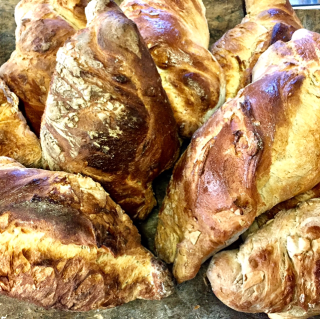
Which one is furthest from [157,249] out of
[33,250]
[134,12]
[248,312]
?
[134,12]

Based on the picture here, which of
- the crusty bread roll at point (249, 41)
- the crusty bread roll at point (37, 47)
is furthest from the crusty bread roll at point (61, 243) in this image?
the crusty bread roll at point (249, 41)

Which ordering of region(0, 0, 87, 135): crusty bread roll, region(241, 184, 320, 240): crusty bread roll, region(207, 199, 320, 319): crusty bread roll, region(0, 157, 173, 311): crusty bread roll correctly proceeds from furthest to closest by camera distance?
region(0, 0, 87, 135): crusty bread roll → region(241, 184, 320, 240): crusty bread roll → region(207, 199, 320, 319): crusty bread roll → region(0, 157, 173, 311): crusty bread roll

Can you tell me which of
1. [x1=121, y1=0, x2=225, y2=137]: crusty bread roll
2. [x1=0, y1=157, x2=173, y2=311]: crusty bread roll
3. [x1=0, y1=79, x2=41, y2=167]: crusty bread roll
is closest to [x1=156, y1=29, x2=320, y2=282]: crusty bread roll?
[x1=121, y1=0, x2=225, y2=137]: crusty bread roll

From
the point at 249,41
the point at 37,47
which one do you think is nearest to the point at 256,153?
the point at 249,41

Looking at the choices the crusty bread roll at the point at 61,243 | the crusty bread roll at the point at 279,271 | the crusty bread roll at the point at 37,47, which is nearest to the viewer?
the crusty bread roll at the point at 61,243

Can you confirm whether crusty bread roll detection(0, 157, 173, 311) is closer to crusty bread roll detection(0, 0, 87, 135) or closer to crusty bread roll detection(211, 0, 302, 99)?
crusty bread roll detection(0, 0, 87, 135)

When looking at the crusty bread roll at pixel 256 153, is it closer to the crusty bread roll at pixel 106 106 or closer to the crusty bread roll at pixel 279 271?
the crusty bread roll at pixel 279 271

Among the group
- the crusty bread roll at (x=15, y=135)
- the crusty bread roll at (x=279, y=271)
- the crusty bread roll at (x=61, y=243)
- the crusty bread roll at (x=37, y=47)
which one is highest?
the crusty bread roll at (x=37, y=47)

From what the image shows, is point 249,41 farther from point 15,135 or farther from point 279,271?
point 15,135
